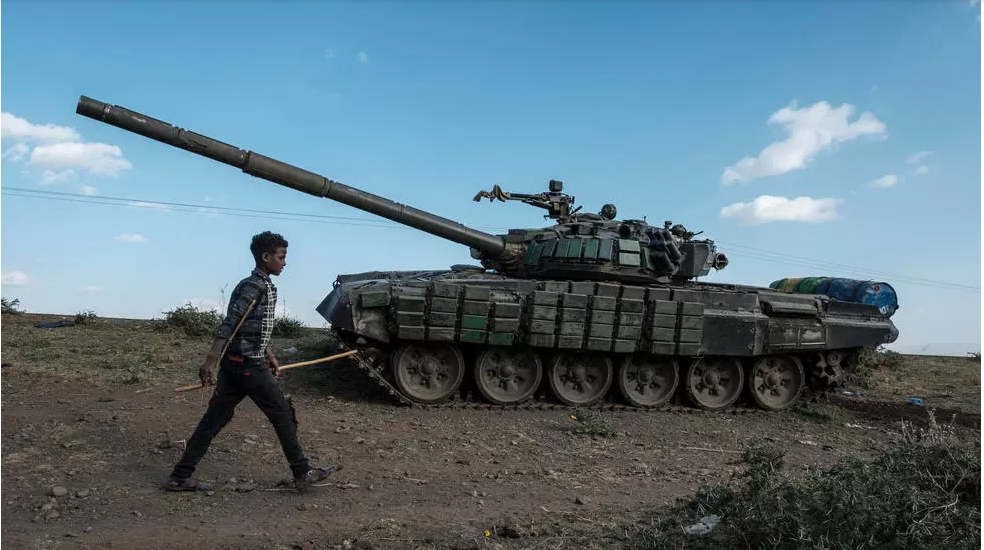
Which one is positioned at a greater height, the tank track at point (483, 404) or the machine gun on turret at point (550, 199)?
the machine gun on turret at point (550, 199)

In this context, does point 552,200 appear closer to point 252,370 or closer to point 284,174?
point 284,174

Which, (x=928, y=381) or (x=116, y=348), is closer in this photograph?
(x=116, y=348)

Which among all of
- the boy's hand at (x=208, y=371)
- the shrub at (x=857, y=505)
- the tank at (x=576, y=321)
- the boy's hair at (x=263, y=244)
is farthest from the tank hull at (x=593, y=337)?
the shrub at (x=857, y=505)

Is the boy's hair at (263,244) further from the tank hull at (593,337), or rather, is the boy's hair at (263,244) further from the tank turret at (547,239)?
the tank turret at (547,239)

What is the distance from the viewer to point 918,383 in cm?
1488

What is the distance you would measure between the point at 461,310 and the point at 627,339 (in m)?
2.35

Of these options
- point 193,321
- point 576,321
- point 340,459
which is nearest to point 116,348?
point 193,321

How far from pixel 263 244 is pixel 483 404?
5.04 meters

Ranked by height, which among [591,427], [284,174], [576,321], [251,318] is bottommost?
[591,427]

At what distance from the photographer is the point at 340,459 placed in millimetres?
6516

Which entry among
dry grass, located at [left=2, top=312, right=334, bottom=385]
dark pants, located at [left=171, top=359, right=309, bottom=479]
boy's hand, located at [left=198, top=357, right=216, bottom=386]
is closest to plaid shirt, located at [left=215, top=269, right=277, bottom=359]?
dark pants, located at [left=171, top=359, right=309, bottom=479]

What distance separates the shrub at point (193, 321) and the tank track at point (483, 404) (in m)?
5.56

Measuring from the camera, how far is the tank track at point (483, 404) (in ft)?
30.9

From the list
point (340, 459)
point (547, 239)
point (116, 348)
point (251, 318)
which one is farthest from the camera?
point (116, 348)
